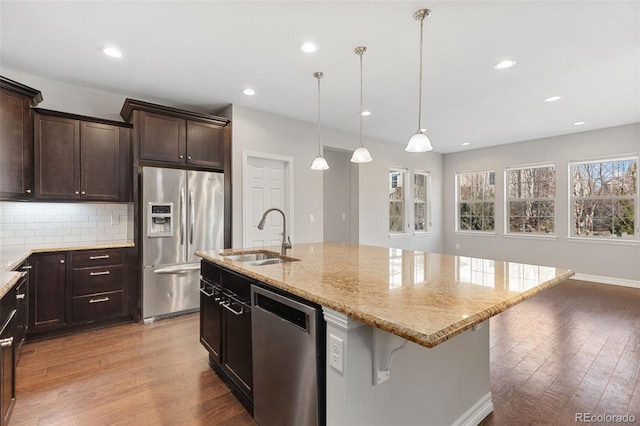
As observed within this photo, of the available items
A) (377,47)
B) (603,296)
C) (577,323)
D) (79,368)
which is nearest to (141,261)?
(79,368)

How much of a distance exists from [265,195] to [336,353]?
138 inches

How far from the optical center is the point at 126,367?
96.8 inches

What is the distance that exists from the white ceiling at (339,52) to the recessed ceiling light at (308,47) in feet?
0.20

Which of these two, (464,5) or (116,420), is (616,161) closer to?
(464,5)

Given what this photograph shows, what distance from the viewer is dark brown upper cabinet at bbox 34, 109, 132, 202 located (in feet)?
10.2

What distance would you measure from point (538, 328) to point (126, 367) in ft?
13.2

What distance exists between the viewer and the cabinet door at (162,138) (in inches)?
137

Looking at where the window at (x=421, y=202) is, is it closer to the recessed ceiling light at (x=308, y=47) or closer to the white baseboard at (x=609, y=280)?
the white baseboard at (x=609, y=280)

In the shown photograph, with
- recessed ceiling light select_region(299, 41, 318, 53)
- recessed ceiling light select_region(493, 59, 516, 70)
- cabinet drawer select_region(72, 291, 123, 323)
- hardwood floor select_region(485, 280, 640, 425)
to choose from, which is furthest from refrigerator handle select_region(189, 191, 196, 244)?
recessed ceiling light select_region(493, 59, 516, 70)

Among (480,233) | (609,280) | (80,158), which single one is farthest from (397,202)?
(80,158)

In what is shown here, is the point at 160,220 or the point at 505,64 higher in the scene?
the point at 505,64

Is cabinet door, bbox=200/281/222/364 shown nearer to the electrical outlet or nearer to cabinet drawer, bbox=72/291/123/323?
the electrical outlet

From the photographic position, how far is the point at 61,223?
344cm

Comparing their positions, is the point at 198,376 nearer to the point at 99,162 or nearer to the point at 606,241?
the point at 99,162
